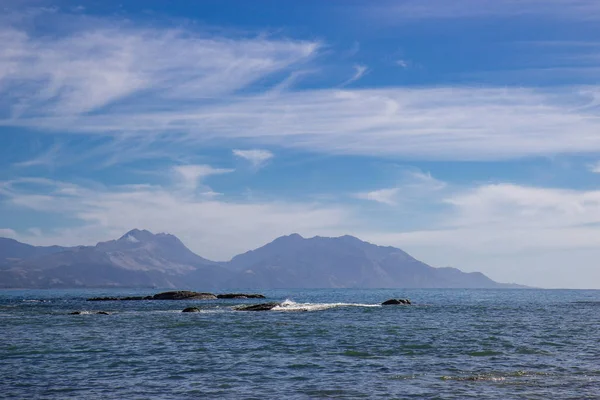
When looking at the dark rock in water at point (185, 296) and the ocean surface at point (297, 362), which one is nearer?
the ocean surface at point (297, 362)

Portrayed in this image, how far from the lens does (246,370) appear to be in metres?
33.9

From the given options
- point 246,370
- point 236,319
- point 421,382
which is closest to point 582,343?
point 421,382

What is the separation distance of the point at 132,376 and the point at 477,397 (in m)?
17.3

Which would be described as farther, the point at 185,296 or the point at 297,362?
the point at 185,296

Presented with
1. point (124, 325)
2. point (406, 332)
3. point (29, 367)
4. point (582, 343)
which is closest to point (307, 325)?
point (406, 332)

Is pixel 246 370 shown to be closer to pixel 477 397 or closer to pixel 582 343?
pixel 477 397

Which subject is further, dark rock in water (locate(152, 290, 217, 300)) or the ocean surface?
dark rock in water (locate(152, 290, 217, 300))

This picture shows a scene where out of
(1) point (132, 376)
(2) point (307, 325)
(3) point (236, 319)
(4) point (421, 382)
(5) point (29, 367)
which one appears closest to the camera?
(4) point (421, 382)

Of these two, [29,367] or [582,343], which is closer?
[29,367]

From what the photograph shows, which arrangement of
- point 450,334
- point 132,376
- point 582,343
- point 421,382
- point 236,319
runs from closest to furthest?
point 421,382, point 132,376, point 582,343, point 450,334, point 236,319

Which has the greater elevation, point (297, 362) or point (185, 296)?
point (297, 362)

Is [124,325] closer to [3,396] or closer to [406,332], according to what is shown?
[406,332]

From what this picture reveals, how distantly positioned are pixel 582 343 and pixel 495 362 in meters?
14.6

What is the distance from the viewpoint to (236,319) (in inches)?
2817
